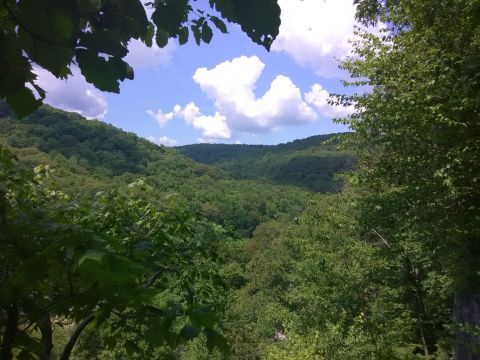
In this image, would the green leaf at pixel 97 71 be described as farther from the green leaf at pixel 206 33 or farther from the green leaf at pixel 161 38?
the green leaf at pixel 206 33

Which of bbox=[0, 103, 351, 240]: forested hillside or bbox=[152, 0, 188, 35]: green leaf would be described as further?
bbox=[0, 103, 351, 240]: forested hillside

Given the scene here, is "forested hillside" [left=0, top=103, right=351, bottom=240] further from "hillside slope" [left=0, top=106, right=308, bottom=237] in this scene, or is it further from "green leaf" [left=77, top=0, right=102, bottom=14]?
"green leaf" [left=77, top=0, right=102, bottom=14]

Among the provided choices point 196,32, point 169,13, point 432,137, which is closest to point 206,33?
point 196,32

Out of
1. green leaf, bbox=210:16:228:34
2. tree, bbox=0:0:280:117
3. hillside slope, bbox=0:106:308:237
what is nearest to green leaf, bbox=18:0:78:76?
tree, bbox=0:0:280:117

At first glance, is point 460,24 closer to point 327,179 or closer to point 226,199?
point 226,199

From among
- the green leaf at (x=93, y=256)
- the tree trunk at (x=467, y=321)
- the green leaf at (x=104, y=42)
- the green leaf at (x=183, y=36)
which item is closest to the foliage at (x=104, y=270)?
the green leaf at (x=93, y=256)

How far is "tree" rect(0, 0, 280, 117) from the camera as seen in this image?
811mm

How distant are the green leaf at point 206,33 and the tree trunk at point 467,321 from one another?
347 inches

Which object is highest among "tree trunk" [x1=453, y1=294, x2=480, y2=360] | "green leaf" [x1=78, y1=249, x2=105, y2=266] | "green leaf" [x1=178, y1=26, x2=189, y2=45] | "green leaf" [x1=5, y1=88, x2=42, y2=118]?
"green leaf" [x1=178, y1=26, x2=189, y2=45]

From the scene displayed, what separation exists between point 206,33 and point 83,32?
1.94ft

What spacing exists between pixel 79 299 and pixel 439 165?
323 inches

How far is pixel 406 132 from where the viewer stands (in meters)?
8.14

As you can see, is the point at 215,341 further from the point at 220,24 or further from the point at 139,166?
the point at 139,166

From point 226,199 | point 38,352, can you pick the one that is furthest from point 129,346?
point 226,199
